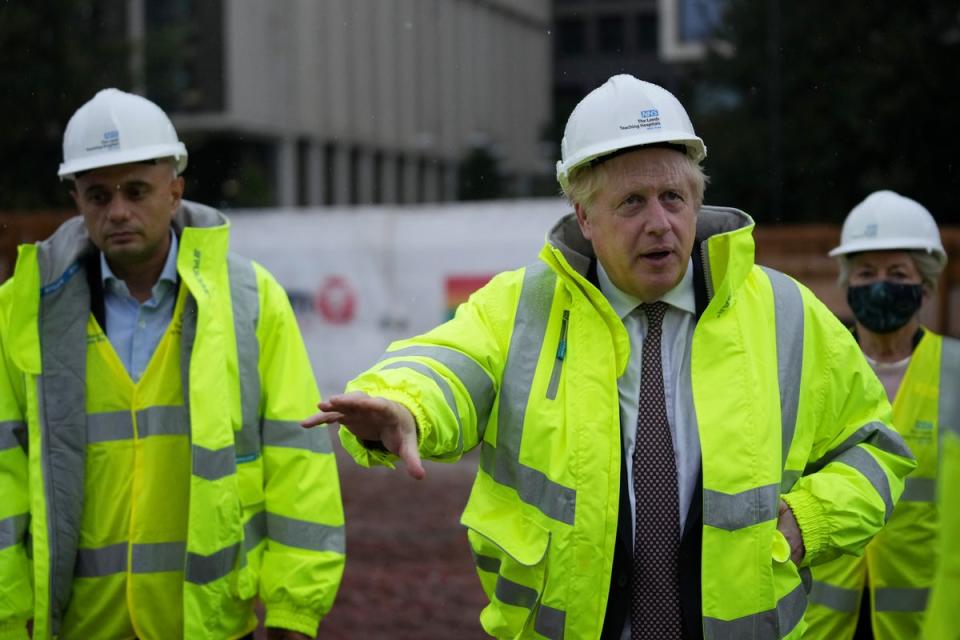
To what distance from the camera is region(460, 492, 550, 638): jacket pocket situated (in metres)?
3.38

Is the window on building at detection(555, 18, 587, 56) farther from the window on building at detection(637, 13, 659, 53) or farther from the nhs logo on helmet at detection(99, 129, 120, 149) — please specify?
the nhs logo on helmet at detection(99, 129, 120, 149)

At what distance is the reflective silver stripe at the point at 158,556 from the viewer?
431 cm

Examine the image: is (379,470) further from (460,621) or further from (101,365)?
(101,365)

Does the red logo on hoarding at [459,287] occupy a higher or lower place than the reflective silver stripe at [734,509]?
lower

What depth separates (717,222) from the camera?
Result: 12.3 feet

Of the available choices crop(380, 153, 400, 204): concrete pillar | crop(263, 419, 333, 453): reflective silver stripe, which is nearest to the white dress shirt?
crop(263, 419, 333, 453): reflective silver stripe

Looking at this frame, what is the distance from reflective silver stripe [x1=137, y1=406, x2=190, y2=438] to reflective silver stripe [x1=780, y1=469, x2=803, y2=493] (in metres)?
1.82

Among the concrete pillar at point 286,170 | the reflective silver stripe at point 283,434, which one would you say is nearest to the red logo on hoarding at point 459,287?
the reflective silver stripe at point 283,434

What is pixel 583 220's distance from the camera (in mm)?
Answer: 3709

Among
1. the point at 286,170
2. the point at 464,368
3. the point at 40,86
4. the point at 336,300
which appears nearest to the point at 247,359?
the point at 464,368

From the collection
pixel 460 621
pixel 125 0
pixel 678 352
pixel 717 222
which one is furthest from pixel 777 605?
pixel 125 0

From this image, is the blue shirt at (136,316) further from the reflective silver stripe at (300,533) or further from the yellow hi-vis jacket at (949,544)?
the yellow hi-vis jacket at (949,544)

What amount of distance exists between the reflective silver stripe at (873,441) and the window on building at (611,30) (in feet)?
268

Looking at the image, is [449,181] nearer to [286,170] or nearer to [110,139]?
[286,170]
